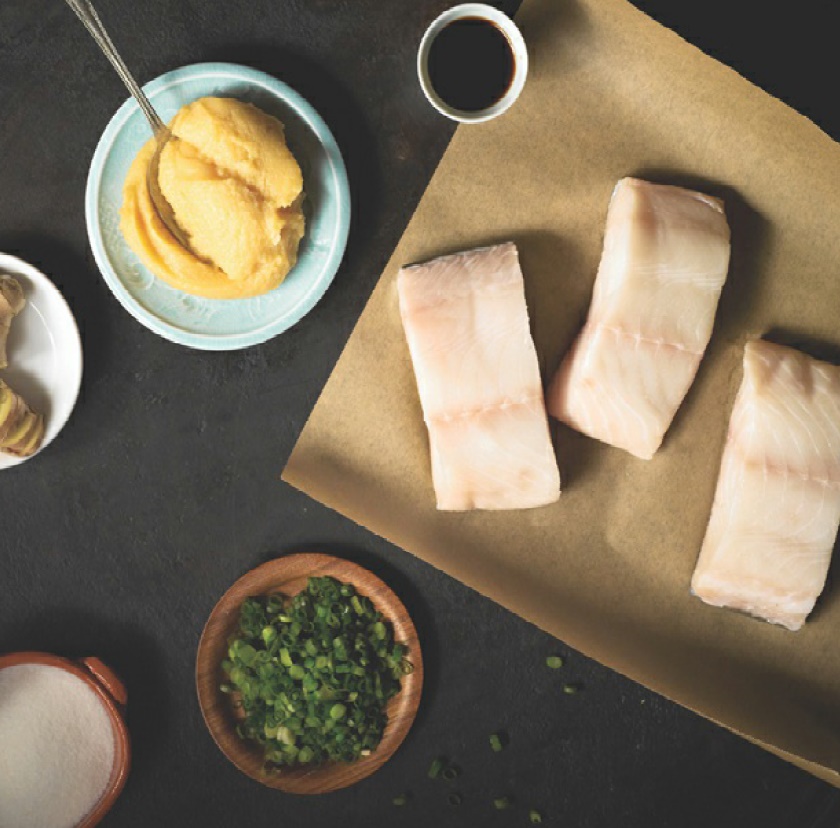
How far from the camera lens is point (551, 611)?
1812mm

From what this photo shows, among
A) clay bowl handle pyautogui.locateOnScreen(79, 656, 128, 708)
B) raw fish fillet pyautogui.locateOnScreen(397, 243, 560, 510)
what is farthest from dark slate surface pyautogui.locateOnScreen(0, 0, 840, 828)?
raw fish fillet pyautogui.locateOnScreen(397, 243, 560, 510)

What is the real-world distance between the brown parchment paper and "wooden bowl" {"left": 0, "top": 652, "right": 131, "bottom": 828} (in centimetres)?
67

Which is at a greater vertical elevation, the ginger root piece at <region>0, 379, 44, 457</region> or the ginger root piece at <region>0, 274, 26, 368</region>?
the ginger root piece at <region>0, 274, 26, 368</region>

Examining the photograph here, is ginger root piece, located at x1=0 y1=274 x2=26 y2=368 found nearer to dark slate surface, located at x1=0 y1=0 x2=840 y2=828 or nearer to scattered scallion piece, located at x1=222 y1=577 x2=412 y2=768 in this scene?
dark slate surface, located at x1=0 y1=0 x2=840 y2=828

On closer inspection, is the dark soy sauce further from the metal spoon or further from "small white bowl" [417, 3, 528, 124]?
the metal spoon

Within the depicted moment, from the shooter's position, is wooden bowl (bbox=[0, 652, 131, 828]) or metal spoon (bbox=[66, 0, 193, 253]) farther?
wooden bowl (bbox=[0, 652, 131, 828])

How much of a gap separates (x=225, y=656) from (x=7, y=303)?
939 millimetres

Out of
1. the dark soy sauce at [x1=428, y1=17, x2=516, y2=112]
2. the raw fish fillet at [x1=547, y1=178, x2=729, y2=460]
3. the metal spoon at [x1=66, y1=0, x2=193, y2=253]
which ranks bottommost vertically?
the raw fish fillet at [x1=547, y1=178, x2=729, y2=460]

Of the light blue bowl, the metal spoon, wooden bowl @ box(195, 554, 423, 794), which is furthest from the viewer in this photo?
wooden bowl @ box(195, 554, 423, 794)

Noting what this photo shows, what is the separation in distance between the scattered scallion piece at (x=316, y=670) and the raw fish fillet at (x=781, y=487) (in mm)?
787

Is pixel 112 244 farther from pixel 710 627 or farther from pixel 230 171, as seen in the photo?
pixel 710 627

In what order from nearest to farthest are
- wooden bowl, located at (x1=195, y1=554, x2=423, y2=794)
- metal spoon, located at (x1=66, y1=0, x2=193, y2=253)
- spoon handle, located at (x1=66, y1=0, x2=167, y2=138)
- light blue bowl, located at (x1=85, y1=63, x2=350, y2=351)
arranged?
Result: spoon handle, located at (x1=66, y1=0, x2=167, y2=138) → metal spoon, located at (x1=66, y1=0, x2=193, y2=253) → light blue bowl, located at (x1=85, y1=63, x2=350, y2=351) → wooden bowl, located at (x1=195, y1=554, x2=423, y2=794)

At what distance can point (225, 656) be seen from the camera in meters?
1.88

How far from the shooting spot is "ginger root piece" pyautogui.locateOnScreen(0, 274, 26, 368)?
1.68 metres
